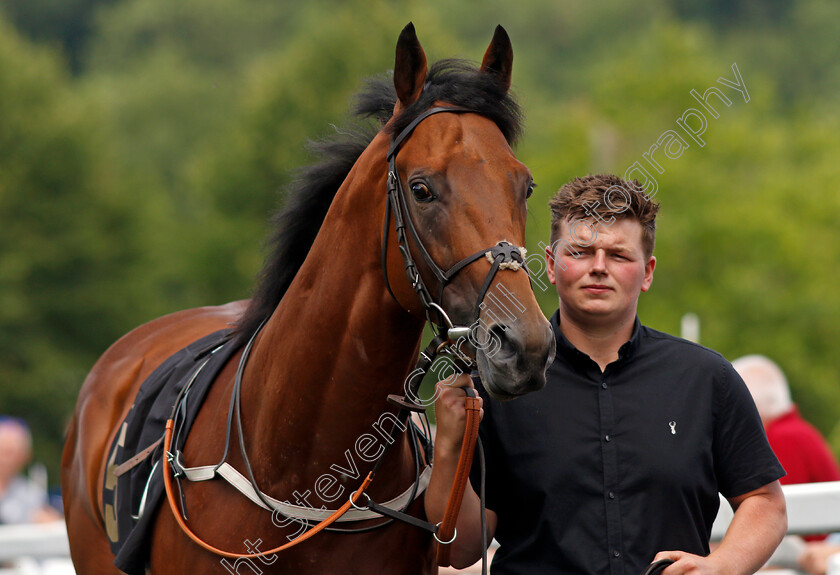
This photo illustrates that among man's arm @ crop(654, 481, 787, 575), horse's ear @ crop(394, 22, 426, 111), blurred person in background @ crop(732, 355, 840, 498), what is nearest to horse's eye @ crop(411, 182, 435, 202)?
horse's ear @ crop(394, 22, 426, 111)

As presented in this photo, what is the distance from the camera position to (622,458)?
2.77 meters

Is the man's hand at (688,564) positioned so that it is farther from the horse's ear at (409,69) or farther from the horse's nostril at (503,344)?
the horse's ear at (409,69)

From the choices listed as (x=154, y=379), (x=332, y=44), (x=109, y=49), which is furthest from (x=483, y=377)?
(x=109, y=49)

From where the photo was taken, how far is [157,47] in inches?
1786

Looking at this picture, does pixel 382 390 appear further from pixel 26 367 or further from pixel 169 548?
pixel 26 367

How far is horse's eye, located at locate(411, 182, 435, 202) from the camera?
2.70 meters

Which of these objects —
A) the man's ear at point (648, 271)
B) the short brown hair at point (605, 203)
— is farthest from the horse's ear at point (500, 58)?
the man's ear at point (648, 271)

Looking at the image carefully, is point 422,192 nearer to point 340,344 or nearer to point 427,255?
point 427,255

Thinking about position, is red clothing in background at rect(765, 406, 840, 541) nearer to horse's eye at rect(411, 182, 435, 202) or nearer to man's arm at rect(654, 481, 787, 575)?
man's arm at rect(654, 481, 787, 575)

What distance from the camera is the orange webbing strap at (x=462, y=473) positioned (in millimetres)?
2717

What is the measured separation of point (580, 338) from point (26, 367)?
25.1 meters

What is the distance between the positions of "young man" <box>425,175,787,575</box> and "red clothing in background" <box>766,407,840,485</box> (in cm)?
316

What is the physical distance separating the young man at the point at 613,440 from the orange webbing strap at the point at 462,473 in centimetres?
6

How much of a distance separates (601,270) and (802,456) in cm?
359
